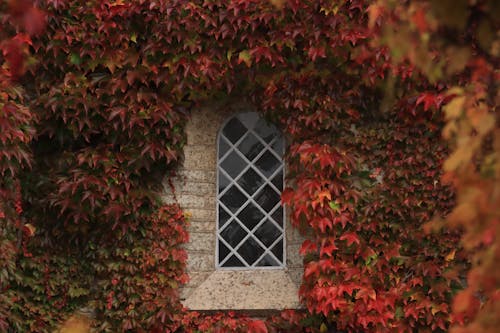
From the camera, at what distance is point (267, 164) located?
656 cm

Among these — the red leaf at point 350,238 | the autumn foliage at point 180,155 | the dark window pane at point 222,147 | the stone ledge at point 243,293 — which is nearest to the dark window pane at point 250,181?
the dark window pane at point 222,147

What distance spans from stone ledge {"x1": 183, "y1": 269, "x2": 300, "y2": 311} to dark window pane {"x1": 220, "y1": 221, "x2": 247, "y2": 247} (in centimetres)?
27

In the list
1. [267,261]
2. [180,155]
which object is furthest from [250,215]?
[180,155]

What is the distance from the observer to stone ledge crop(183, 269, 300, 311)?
6.26 m

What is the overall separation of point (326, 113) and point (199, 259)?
1510 millimetres

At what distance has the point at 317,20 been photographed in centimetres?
611

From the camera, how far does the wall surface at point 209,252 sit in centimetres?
627

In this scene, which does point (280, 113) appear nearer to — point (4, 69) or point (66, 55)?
point (66, 55)

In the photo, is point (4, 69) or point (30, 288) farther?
point (30, 288)

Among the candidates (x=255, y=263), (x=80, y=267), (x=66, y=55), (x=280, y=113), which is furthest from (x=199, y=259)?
(x=66, y=55)

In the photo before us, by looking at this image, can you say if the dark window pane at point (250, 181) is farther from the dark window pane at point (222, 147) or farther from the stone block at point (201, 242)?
the stone block at point (201, 242)

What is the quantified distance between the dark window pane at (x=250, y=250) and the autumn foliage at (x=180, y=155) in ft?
1.48

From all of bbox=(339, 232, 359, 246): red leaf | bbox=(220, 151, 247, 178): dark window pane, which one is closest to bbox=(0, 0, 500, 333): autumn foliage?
bbox=(339, 232, 359, 246): red leaf

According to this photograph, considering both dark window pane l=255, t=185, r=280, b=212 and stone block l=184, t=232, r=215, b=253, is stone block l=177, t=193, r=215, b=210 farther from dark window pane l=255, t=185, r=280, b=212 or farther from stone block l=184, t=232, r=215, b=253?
dark window pane l=255, t=185, r=280, b=212
